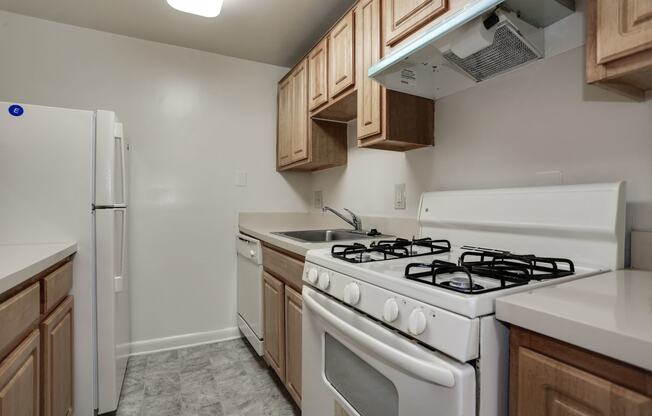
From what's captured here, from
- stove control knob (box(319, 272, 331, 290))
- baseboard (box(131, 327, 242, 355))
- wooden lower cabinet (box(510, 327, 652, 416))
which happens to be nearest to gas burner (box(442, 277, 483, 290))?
wooden lower cabinet (box(510, 327, 652, 416))

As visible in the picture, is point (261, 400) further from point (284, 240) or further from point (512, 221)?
point (512, 221)

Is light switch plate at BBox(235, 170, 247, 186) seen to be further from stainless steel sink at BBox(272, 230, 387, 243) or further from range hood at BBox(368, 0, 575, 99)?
range hood at BBox(368, 0, 575, 99)

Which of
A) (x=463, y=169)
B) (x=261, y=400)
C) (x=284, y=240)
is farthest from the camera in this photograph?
(x=261, y=400)

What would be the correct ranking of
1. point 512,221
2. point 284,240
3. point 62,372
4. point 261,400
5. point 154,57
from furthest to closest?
1. point 154,57
2. point 261,400
3. point 284,240
4. point 62,372
5. point 512,221

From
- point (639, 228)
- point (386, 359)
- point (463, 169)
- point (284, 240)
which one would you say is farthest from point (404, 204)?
point (386, 359)

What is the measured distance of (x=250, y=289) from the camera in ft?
7.48

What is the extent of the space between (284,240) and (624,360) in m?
1.35

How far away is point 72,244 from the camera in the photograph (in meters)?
1.52

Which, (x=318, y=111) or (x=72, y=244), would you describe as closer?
(x=72, y=244)

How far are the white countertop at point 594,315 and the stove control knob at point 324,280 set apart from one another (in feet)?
1.88

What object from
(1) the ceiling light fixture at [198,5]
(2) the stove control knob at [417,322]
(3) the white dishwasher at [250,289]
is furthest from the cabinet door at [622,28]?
(3) the white dishwasher at [250,289]

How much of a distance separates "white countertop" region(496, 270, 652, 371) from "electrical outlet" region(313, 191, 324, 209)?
208 centimetres

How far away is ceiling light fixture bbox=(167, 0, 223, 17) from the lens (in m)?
1.66

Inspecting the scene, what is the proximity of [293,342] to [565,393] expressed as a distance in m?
1.21
